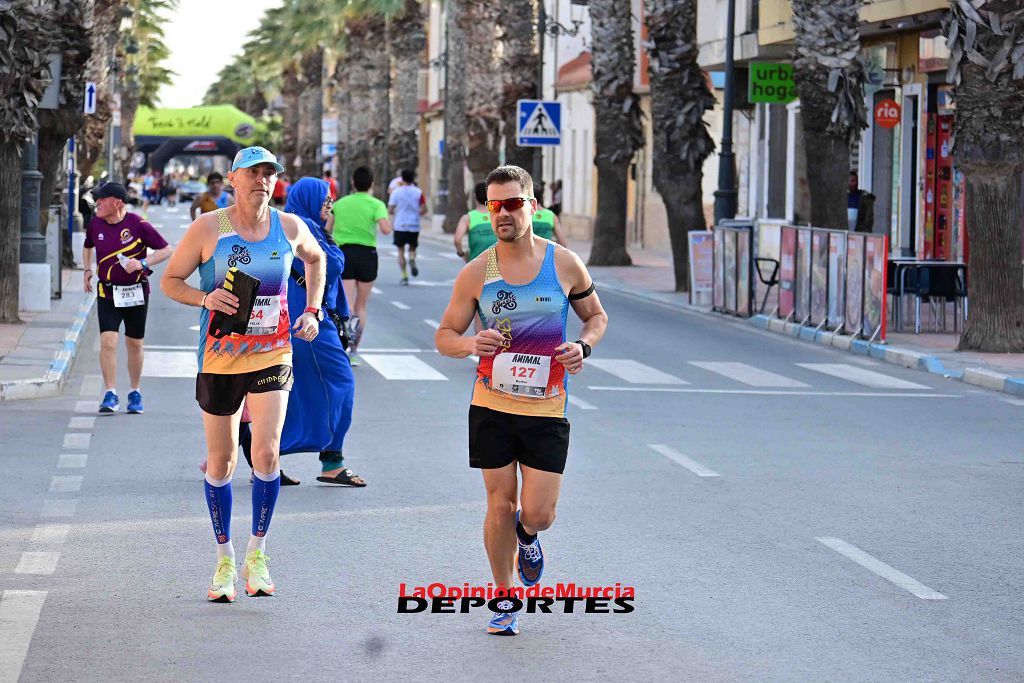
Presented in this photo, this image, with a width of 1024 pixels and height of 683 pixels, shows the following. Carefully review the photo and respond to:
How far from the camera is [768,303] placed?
26.9 m

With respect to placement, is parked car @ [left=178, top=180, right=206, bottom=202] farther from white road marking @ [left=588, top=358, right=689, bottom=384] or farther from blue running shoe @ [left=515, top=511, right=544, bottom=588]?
blue running shoe @ [left=515, top=511, right=544, bottom=588]

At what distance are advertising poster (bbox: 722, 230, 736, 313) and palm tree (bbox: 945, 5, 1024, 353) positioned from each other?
20.0ft

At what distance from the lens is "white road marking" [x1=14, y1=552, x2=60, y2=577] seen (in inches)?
320

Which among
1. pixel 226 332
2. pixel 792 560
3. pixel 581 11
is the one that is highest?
pixel 581 11

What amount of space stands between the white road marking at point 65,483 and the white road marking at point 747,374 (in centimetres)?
805

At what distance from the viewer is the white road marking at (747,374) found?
17550 millimetres

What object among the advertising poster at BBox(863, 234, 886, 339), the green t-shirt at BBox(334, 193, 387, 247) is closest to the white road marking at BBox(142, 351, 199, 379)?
the green t-shirt at BBox(334, 193, 387, 247)

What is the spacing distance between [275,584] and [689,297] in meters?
20.8

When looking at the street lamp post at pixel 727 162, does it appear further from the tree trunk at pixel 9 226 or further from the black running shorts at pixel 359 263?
the tree trunk at pixel 9 226

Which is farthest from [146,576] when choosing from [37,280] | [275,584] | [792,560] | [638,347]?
[37,280]

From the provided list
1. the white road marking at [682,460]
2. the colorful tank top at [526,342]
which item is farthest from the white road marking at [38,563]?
the white road marking at [682,460]

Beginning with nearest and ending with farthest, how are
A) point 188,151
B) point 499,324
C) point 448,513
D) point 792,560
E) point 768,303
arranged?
point 499,324 → point 792,560 → point 448,513 → point 768,303 → point 188,151

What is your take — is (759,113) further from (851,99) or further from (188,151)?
(188,151)

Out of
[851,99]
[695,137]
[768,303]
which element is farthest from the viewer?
[695,137]
